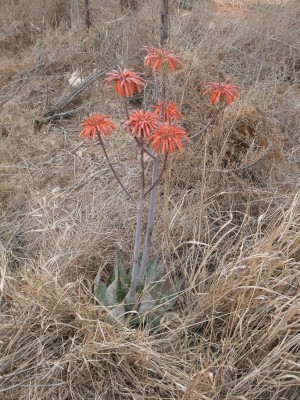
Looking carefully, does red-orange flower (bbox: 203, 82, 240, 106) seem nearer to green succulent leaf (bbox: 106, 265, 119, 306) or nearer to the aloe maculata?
the aloe maculata

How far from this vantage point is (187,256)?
239 centimetres

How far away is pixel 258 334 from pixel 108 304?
718 mm

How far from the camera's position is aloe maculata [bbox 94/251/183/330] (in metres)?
2.04

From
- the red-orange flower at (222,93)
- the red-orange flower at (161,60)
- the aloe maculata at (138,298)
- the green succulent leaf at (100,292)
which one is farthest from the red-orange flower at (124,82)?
the green succulent leaf at (100,292)

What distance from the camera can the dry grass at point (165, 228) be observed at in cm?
189

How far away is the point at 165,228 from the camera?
2.38 meters

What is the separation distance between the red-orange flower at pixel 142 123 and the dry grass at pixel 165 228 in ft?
2.48

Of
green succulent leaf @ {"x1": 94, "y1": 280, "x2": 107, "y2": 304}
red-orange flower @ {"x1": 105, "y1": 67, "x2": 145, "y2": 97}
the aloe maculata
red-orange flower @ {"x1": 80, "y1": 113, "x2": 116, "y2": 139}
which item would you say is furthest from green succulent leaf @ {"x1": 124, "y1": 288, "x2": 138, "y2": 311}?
red-orange flower @ {"x1": 105, "y1": 67, "x2": 145, "y2": 97}

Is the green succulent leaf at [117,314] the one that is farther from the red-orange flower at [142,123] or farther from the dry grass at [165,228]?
the red-orange flower at [142,123]

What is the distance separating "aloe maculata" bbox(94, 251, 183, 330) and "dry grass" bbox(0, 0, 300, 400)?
63mm

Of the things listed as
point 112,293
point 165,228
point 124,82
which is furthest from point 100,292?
A: point 124,82

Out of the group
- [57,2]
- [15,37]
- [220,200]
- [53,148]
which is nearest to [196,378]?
[220,200]

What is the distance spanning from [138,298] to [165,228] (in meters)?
0.46

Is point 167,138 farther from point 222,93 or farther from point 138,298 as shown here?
point 138,298
